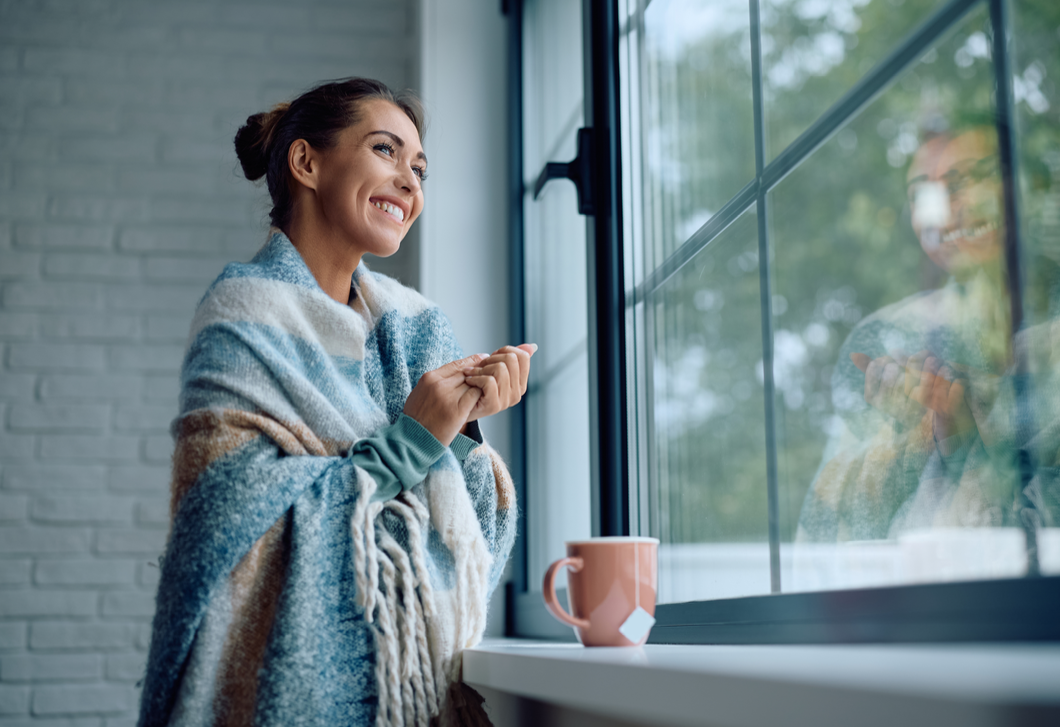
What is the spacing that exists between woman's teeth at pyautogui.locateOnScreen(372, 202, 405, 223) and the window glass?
50 cm

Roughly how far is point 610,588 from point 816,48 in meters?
0.49

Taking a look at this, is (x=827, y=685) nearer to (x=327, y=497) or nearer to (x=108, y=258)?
(x=327, y=497)

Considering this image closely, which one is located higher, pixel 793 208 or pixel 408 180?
pixel 408 180

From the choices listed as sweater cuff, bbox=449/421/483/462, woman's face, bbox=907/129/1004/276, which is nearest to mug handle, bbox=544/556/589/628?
sweater cuff, bbox=449/421/483/462

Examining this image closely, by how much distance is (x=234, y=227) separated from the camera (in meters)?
2.19

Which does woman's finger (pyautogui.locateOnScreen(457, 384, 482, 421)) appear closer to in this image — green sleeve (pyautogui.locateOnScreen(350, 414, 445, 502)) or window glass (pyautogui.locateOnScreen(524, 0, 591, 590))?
green sleeve (pyautogui.locateOnScreen(350, 414, 445, 502))

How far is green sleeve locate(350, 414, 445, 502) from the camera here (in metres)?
0.92

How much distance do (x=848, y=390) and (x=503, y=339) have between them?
1255mm

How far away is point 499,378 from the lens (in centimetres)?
95

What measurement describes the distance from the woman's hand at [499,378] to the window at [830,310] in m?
0.20

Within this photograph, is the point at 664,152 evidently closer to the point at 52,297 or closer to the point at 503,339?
the point at 503,339

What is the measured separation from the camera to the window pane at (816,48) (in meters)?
0.70

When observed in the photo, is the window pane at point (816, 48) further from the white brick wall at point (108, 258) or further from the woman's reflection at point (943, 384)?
the white brick wall at point (108, 258)

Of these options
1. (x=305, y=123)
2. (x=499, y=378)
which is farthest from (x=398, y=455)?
(x=305, y=123)
